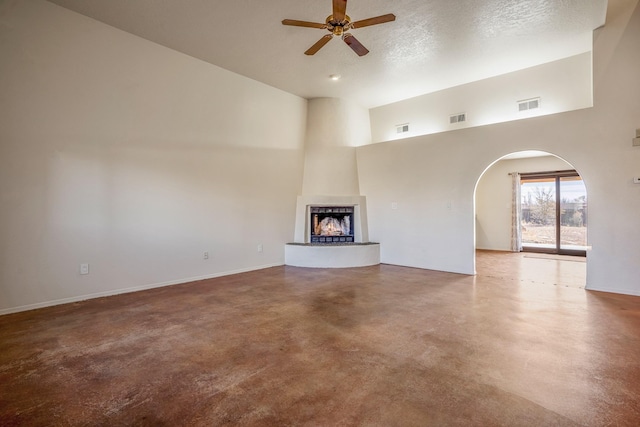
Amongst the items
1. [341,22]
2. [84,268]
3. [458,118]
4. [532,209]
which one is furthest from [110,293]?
[532,209]

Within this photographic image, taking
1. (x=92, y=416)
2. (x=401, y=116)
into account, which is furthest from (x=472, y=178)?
(x=92, y=416)

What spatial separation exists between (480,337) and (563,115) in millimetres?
3679

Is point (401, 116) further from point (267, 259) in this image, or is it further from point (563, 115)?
point (267, 259)

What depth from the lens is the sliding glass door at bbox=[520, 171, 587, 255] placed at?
736 centimetres

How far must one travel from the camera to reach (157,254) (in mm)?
4375

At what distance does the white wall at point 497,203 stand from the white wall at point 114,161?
6.44m

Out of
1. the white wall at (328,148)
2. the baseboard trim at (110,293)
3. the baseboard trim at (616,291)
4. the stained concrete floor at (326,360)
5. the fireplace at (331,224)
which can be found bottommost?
the stained concrete floor at (326,360)

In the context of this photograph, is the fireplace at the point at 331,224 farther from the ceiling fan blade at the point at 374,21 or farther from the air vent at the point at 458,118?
the ceiling fan blade at the point at 374,21

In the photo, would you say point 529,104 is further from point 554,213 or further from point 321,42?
point 554,213

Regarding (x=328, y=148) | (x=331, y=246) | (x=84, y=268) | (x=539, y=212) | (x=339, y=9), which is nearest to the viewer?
(x=339, y=9)

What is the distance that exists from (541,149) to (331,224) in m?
3.86

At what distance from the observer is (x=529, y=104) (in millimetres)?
5000

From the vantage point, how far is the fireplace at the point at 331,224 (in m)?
6.36

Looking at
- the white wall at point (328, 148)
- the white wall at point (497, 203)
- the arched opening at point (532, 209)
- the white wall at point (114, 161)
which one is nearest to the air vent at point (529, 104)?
the arched opening at point (532, 209)
